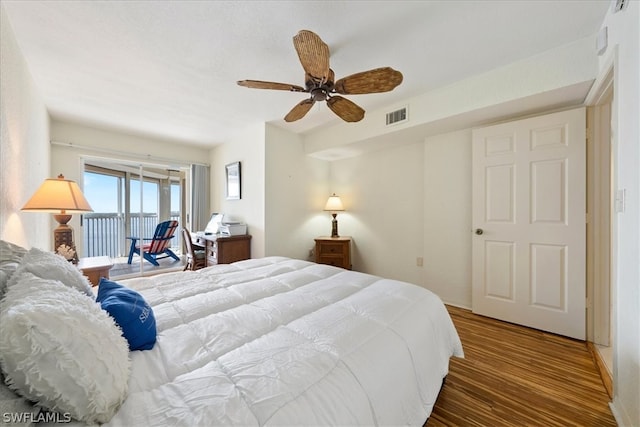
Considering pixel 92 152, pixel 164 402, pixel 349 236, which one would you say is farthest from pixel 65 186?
pixel 349 236

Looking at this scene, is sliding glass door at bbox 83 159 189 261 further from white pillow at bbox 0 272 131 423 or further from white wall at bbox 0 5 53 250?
white pillow at bbox 0 272 131 423

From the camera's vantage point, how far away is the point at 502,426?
1297mm

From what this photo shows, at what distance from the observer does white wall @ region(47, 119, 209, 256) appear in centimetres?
331

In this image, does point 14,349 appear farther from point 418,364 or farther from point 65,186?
point 65,186

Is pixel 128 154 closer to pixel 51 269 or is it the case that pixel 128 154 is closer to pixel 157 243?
pixel 157 243

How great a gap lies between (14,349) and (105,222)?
508 cm

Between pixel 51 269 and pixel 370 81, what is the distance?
1.99 meters

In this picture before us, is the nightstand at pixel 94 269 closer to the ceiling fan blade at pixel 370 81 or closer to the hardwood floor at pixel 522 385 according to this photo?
the ceiling fan blade at pixel 370 81

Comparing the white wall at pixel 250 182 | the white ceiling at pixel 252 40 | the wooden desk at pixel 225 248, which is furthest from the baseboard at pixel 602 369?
the wooden desk at pixel 225 248

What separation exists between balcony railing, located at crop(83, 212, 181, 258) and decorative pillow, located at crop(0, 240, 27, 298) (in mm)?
3541

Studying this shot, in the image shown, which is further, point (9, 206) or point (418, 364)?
point (9, 206)

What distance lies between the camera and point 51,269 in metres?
0.99

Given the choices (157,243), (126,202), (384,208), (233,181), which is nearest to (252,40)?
(233,181)

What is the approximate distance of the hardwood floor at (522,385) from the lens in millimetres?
1354
